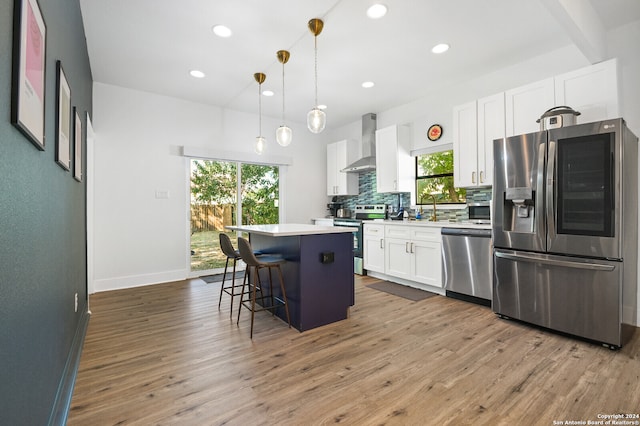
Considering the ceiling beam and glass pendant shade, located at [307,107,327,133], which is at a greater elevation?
the ceiling beam

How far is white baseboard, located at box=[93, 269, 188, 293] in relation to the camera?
4.10m

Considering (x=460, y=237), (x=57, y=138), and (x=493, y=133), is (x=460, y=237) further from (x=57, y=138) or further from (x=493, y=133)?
(x=57, y=138)

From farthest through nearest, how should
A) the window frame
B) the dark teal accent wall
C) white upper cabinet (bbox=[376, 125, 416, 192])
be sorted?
white upper cabinet (bbox=[376, 125, 416, 192]) < the window frame < the dark teal accent wall

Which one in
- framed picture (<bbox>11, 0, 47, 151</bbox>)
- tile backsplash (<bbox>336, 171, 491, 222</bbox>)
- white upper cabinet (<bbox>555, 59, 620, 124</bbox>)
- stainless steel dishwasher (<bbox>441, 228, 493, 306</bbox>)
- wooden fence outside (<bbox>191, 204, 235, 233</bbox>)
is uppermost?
white upper cabinet (<bbox>555, 59, 620, 124</bbox>)

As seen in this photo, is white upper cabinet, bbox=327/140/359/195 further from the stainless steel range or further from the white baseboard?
the white baseboard

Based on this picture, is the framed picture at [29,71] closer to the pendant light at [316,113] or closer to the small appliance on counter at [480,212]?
the pendant light at [316,113]

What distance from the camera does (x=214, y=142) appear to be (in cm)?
504

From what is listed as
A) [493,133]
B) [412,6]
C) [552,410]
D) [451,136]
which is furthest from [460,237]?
[412,6]

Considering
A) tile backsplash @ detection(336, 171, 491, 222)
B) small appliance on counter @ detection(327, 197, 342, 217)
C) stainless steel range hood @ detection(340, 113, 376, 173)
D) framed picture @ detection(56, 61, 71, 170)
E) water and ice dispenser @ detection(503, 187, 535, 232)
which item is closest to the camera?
framed picture @ detection(56, 61, 71, 170)

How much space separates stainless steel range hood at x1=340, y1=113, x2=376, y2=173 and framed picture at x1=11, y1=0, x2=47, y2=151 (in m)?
4.39

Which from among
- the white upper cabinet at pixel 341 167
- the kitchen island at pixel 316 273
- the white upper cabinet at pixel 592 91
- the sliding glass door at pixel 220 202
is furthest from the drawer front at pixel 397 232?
the sliding glass door at pixel 220 202

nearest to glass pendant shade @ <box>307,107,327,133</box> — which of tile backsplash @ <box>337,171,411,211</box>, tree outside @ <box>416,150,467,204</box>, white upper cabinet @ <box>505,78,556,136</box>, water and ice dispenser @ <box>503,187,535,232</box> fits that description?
water and ice dispenser @ <box>503,187,535,232</box>

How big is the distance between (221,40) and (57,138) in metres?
1.97

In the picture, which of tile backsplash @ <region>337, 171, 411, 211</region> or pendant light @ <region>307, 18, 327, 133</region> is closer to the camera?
pendant light @ <region>307, 18, 327, 133</region>
